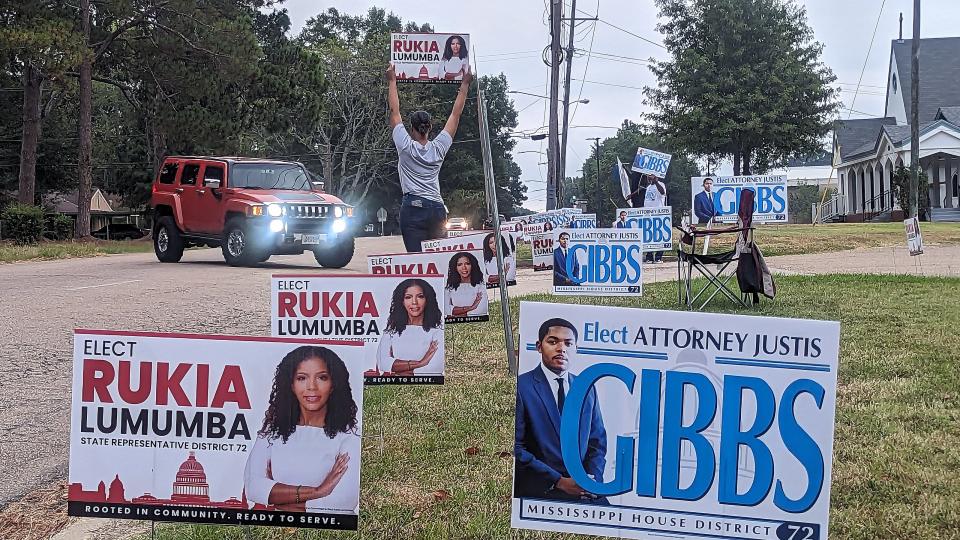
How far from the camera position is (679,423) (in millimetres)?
3094

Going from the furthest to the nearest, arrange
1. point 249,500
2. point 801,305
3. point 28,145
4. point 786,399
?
point 28,145
point 801,305
point 249,500
point 786,399

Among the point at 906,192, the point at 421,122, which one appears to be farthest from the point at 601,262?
the point at 906,192

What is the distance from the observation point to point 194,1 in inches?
1280

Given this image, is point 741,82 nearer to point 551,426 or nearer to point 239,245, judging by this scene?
point 239,245

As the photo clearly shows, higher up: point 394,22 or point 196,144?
point 394,22

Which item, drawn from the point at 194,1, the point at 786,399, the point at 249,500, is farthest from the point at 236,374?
the point at 194,1

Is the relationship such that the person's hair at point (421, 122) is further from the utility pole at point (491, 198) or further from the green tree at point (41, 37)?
the green tree at point (41, 37)

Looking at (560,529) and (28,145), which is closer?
(560,529)

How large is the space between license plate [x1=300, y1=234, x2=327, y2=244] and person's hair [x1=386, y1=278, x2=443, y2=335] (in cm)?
1383

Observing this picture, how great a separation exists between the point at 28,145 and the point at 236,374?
1390 inches

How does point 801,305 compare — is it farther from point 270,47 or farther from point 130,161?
point 130,161

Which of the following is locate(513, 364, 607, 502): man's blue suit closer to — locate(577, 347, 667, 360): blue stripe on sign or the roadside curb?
locate(577, 347, 667, 360): blue stripe on sign

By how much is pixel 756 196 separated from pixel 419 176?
6.91 m

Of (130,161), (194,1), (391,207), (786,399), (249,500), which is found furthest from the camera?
(391,207)
